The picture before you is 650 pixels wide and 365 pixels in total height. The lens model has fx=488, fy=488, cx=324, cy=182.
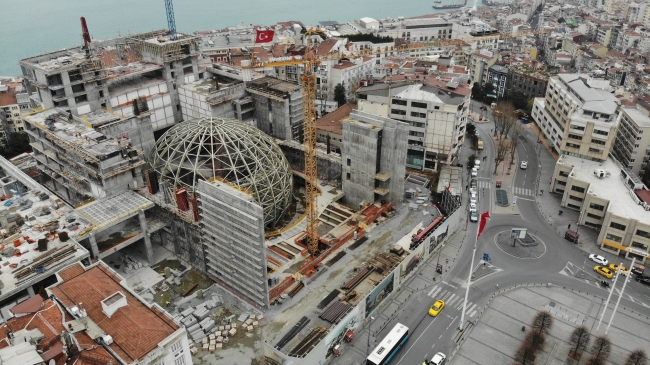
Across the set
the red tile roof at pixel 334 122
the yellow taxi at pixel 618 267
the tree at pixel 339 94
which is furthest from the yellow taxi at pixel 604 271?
the tree at pixel 339 94

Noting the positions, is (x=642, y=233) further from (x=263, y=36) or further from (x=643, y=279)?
(x=263, y=36)

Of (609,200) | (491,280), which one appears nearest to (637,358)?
(491,280)

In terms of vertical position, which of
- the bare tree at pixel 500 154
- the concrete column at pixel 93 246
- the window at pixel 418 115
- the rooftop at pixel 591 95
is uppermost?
the rooftop at pixel 591 95

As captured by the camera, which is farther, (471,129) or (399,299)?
(471,129)

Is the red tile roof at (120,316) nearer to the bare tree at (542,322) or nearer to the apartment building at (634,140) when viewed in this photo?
the bare tree at (542,322)

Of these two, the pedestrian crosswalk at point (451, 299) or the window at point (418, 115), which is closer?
the pedestrian crosswalk at point (451, 299)

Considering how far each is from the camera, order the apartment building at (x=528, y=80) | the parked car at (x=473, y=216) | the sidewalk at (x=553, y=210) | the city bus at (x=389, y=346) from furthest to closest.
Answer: the apartment building at (x=528, y=80) → the parked car at (x=473, y=216) → the sidewalk at (x=553, y=210) → the city bus at (x=389, y=346)
